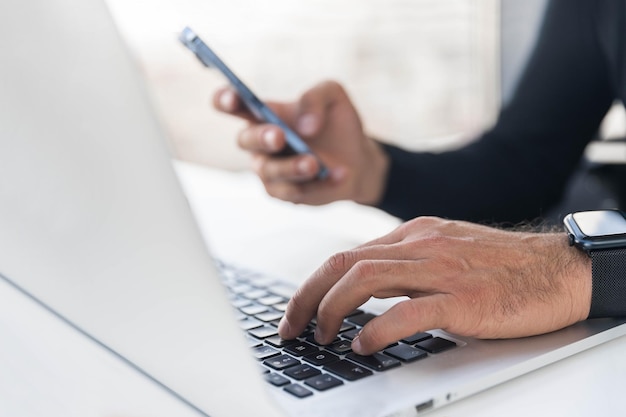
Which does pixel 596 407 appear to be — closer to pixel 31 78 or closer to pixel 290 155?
pixel 31 78

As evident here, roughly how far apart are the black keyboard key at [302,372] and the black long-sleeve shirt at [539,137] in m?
0.65

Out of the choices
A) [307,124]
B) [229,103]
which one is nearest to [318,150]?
[307,124]

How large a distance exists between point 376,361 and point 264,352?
0.08 metres

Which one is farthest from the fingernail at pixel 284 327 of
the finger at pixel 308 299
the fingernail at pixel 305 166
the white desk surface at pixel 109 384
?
the fingernail at pixel 305 166

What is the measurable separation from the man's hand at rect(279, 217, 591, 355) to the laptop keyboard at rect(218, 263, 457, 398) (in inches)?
0.4

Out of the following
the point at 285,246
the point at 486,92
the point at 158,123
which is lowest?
the point at 486,92

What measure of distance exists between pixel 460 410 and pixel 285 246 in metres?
0.43

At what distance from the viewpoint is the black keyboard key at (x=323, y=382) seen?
0.42 meters

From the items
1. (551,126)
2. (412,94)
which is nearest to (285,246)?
(551,126)

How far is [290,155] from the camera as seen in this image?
0.94 meters

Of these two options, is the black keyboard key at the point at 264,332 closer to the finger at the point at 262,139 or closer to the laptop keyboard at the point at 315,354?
the laptop keyboard at the point at 315,354

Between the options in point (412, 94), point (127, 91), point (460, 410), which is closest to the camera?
point (127, 91)

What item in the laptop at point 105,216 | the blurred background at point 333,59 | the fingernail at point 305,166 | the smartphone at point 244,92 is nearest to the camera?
the laptop at point 105,216

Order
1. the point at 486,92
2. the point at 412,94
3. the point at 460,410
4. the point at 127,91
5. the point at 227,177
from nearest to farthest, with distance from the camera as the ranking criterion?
the point at 127,91
the point at 460,410
the point at 227,177
the point at 486,92
the point at 412,94
